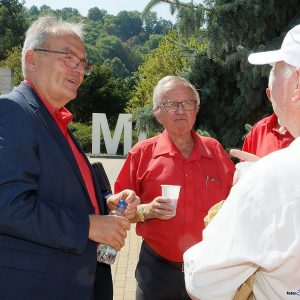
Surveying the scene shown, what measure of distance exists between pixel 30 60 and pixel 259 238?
1551 mm

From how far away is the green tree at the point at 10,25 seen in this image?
48.1 metres

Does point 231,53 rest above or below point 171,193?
above

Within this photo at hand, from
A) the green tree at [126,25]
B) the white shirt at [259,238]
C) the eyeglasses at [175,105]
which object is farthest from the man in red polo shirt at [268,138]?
the green tree at [126,25]

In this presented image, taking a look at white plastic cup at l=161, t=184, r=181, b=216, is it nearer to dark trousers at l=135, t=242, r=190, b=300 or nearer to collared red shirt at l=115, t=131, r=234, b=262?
collared red shirt at l=115, t=131, r=234, b=262

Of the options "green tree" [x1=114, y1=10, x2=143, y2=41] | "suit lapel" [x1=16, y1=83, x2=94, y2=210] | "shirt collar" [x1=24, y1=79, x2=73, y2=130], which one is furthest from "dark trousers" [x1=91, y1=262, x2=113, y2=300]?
"green tree" [x1=114, y1=10, x2=143, y2=41]

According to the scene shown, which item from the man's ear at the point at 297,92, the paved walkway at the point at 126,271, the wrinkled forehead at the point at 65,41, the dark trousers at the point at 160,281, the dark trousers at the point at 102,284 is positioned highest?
the wrinkled forehead at the point at 65,41

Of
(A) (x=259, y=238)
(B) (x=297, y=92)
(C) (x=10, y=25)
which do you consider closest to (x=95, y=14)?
(C) (x=10, y=25)

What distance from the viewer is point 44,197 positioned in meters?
1.96

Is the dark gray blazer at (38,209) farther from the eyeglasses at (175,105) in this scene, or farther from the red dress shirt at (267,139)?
the red dress shirt at (267,139)

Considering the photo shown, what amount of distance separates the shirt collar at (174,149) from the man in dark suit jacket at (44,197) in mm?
906

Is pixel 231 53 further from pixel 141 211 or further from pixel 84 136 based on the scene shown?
pixel 84 136

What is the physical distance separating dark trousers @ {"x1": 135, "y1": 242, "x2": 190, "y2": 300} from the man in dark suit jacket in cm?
86

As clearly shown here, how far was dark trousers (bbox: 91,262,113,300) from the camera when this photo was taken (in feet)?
7.89

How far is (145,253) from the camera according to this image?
3.04 m
